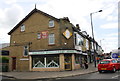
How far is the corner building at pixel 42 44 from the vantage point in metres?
21.3

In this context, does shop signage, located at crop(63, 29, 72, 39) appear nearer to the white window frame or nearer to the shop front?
the shop front

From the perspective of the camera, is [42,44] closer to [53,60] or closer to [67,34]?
[53,60]

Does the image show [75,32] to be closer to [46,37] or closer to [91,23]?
[91,23]

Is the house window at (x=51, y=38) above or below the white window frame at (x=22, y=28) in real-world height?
below

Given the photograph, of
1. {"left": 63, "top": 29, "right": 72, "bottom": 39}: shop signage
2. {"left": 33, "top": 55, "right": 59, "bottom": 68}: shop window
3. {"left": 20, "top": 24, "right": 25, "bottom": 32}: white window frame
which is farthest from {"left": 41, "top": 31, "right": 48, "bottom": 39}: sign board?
{"left": 20, "top": 24, "right": 25, "bottom": 32}: white window frame

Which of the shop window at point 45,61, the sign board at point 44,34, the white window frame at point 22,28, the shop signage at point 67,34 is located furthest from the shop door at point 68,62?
the white window frame at point 22,28

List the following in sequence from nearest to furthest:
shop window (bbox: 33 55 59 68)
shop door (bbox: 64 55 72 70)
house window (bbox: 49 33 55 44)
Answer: shop door (bbox: 64 55 72 70)
shop window (bbox: 33 55 59 68)
house window (bbox: 49 33 55 44)

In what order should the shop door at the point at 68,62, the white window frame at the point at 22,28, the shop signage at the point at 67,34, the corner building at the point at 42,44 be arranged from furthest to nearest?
the white window frame at the point at 22,28 → the shop signage at the point at 67,34 → the corner building at the point at 42,44 → the shop door at the point at 68,62

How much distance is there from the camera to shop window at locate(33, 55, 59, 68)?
70.3 feet

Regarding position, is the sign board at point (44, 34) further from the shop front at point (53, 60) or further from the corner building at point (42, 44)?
the shop front at point (53, 60)

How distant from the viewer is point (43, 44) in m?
22.7

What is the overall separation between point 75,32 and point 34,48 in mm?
7525

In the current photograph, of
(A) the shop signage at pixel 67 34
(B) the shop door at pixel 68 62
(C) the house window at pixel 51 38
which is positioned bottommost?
(B) the shop door at pixel 68 62

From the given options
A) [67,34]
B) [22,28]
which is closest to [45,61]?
[67,34]
